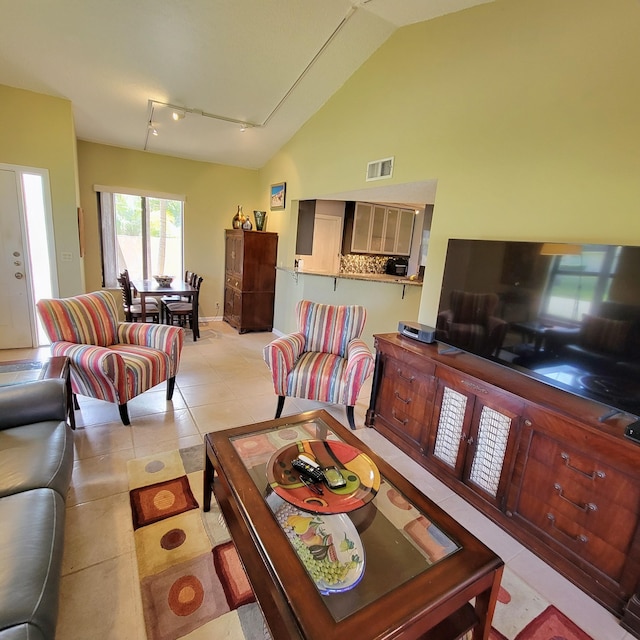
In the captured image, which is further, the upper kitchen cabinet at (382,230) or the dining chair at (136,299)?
the upper kitchen cabinet at (382,230)

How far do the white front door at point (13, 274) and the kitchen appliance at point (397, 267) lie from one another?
5450mm

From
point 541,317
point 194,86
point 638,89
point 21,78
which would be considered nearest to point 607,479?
point 541,317

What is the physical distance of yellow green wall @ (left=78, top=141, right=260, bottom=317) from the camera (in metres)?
4.81

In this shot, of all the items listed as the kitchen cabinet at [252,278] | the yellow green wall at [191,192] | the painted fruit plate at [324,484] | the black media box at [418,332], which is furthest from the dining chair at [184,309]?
the painted fruit plate at [324,484]

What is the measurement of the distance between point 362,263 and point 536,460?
16.9ft

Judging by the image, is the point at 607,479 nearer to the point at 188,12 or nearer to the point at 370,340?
the point at 370,340

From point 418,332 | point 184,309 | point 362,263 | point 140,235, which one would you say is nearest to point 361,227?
point 362,263

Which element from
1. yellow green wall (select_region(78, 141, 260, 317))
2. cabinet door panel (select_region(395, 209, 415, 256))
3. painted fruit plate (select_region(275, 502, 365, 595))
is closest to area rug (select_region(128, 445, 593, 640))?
painted fruit plate (select_region(275, 502, 365, 595))

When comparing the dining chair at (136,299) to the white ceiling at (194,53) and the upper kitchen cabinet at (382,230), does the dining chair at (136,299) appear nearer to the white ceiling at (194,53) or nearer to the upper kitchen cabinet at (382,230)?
the white ceiling at (194,53)

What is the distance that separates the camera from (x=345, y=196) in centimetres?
387

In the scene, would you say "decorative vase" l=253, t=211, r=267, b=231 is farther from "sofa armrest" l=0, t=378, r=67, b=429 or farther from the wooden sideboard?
"sofa armrest" l=0, t=378, r=67, b=429

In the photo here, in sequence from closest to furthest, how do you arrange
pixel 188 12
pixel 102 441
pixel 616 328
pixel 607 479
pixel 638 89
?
1. pixel 607 479
2. pixel 616 328
3. pixel 638 89
4. pixel 102 441
5. pixel 188 12

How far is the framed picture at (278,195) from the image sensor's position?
4980mm

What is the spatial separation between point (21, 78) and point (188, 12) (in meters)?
1.99
